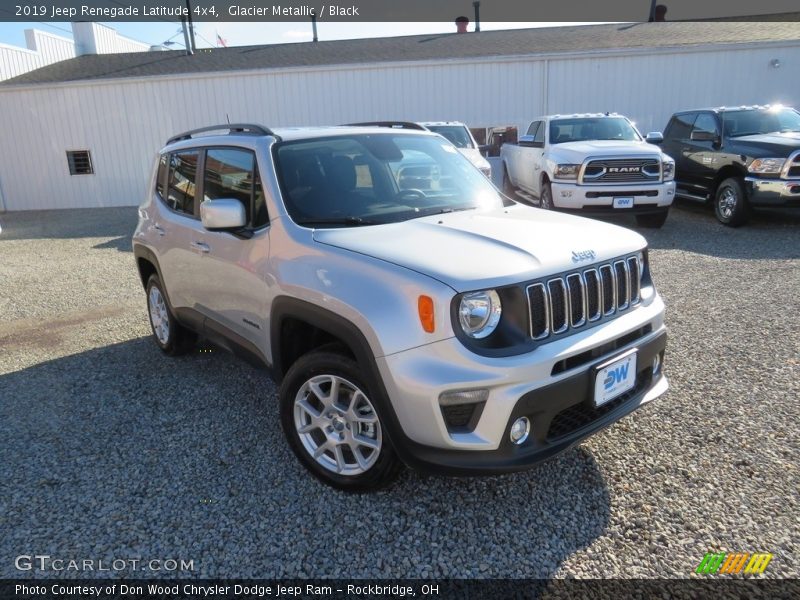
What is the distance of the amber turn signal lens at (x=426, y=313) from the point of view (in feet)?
8.07

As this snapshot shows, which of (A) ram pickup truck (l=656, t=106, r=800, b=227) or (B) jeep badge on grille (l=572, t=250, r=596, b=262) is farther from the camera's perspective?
(A) ram pickup truck (l=656, t=106, r=800, b=227)

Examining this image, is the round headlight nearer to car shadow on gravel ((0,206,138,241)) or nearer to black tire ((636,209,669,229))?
black tire ((636,209,669,229))

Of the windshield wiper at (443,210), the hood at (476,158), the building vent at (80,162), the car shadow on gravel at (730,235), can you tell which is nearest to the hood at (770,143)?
the car shadow on gravel at (730,235)

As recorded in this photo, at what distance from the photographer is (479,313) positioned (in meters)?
2.51

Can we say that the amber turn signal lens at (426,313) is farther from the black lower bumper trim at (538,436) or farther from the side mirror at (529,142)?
the side mirror at (529,142)

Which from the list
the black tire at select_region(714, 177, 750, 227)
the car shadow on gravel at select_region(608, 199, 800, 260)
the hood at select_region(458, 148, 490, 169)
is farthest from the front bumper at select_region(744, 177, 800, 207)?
the hood at select_region(458, 148, 490, 169)

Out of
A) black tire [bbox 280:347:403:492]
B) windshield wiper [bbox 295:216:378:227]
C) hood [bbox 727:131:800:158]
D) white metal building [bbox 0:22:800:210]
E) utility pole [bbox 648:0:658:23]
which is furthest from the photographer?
utility pole [bbox 648:0:658:23]

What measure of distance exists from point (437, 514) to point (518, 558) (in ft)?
1.52

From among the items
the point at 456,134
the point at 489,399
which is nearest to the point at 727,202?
the point at 456,134

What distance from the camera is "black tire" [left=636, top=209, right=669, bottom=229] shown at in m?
9.91

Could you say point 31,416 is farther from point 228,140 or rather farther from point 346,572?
point 346,572

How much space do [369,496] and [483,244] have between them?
141 cm

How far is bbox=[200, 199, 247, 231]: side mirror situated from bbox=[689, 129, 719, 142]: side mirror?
379 inches

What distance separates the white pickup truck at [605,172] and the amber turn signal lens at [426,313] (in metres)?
7.55
